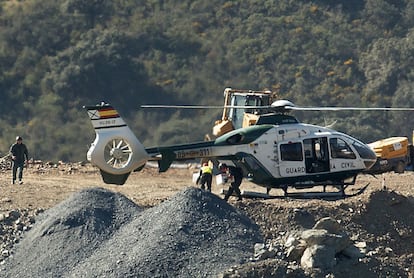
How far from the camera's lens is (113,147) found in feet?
72.5

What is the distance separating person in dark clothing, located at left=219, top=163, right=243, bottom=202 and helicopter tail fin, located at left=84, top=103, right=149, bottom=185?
1813 millimetres

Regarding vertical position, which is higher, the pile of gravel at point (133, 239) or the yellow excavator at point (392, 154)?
the pile of gravel at point (133, 239)

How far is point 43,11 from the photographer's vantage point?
178ft

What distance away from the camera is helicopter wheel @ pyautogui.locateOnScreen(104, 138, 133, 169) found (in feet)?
72.0

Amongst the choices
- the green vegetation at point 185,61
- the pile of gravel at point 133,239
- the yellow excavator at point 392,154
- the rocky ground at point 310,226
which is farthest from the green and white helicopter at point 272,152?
the green vegetation at point 185,61

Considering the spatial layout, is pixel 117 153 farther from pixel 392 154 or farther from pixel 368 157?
pixel 392 154

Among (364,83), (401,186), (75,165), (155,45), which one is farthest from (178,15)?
(401,186)

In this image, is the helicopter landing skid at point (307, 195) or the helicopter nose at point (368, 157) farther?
the helicopter nose at point (368, 157)

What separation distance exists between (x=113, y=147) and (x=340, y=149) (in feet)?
15.7

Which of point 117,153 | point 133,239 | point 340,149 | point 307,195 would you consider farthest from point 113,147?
point 340,149

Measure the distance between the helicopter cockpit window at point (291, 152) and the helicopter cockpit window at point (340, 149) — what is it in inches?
28.1

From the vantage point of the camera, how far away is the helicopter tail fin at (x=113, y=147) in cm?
2189

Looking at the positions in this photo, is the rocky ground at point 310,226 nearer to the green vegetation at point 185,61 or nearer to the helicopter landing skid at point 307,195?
the helicopter landing skid at point 307,195

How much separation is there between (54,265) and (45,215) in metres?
2.00
